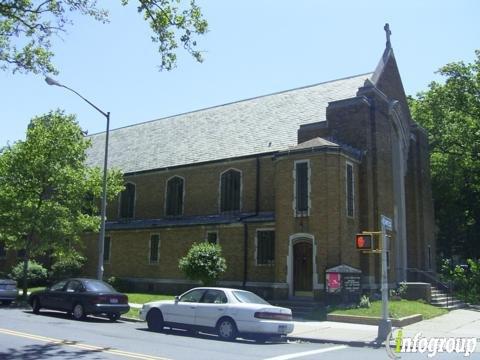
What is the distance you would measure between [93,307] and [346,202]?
11.9 m

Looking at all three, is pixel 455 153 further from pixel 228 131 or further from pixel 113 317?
pixel 113 317

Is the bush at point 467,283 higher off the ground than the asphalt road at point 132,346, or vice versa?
the bush at point 467,283

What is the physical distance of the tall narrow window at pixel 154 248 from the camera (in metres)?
30.4

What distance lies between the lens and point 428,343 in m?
13.8

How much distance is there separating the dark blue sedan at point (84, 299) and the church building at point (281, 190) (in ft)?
25.9

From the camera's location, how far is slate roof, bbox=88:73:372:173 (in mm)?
29219

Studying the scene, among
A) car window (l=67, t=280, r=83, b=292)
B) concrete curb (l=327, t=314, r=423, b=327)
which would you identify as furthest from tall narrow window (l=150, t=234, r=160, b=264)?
concrete curb (l=327, t=314, r=423, b=327)

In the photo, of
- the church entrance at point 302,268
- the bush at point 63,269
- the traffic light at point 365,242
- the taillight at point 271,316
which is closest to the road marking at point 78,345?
the taillight at point 271,316

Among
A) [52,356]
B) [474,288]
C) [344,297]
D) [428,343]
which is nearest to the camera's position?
[52,356]

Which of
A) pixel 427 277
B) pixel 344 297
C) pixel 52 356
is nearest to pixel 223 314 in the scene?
pixel 52 356

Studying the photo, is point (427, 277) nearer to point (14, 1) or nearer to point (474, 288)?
point (474, 288)

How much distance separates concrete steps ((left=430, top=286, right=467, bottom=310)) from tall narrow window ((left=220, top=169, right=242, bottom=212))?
11.3 m

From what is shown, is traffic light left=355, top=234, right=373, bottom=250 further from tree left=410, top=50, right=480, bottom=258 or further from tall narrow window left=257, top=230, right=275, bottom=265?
tree left=410, top=50, right=480, bottom=258

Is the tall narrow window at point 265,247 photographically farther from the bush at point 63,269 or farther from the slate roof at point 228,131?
the bush at point 63,269
